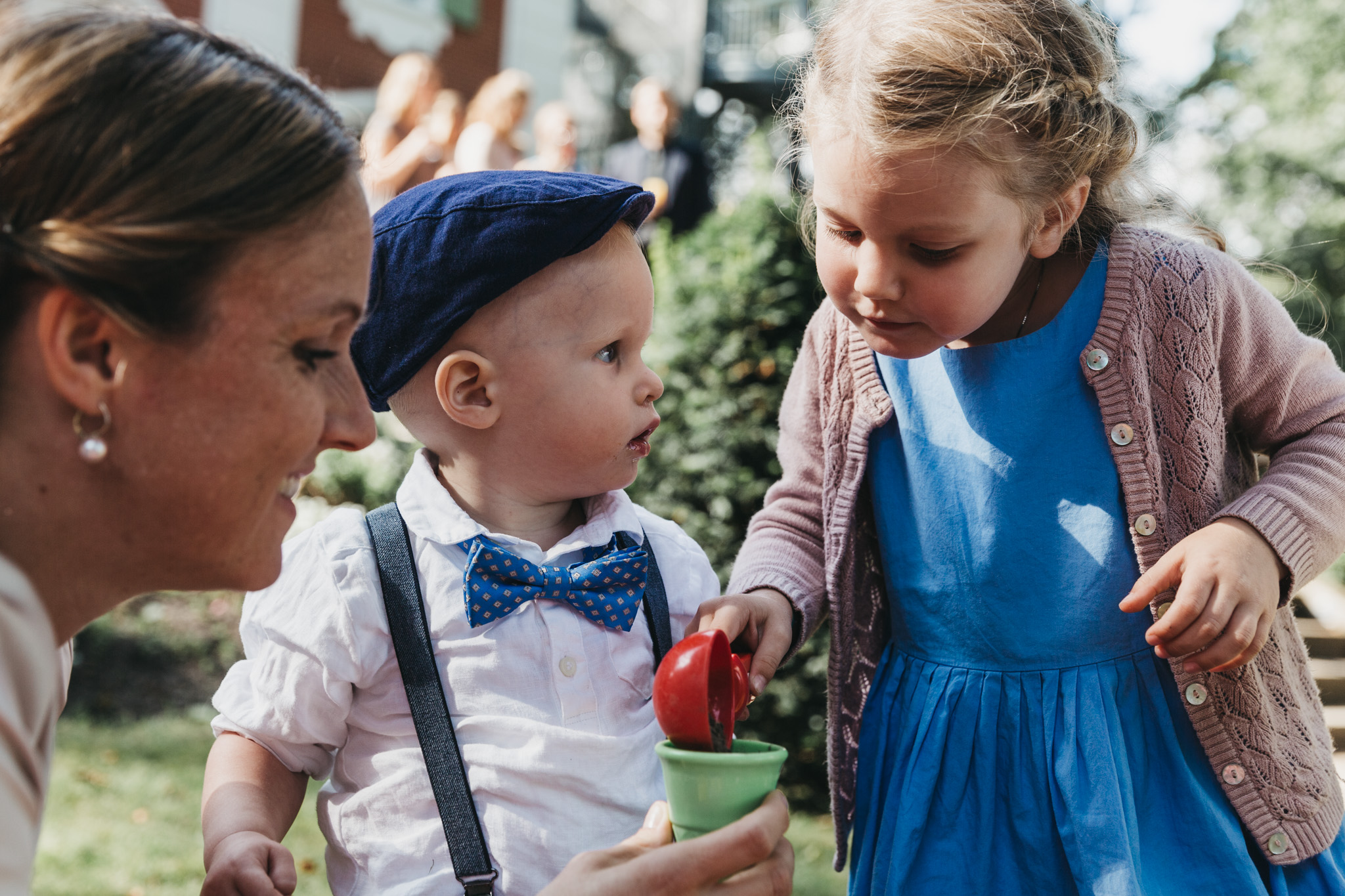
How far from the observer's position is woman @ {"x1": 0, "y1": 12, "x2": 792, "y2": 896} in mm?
1293

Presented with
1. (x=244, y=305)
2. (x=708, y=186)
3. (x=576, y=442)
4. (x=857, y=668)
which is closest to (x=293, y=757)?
(x=576, y=442)

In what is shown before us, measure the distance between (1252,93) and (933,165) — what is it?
15.2m

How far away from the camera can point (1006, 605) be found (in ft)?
6.97

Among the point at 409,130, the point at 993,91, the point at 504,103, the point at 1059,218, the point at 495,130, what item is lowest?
the point at 409,130

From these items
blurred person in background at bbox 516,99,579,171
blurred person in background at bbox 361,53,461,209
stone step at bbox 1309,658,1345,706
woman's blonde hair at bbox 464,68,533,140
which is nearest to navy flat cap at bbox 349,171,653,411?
blurred person in background at bbox 361,53,461,209

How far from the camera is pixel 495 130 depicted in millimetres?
8148

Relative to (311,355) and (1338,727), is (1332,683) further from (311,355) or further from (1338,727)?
(311,355)

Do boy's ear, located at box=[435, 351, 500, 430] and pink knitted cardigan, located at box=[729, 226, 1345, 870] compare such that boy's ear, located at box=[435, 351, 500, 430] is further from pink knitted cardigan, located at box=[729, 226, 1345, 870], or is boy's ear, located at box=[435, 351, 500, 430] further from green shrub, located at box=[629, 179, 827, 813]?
green shrub, located at box=[629, 179, 827, 813]

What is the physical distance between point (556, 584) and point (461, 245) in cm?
61

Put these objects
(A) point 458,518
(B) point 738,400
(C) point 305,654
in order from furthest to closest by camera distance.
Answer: (B) point 738,400
(A) point 458,518
(C) point 305,654

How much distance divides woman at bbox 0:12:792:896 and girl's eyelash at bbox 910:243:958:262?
958 millimetres

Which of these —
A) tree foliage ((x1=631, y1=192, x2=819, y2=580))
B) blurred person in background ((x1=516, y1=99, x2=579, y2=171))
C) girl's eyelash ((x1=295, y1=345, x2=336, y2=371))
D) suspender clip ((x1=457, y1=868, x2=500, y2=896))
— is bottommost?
blurred person in background ((x1=516, y1=99, x2=579, y2=171))

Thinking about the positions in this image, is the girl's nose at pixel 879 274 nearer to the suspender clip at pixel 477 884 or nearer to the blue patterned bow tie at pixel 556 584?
the blue patterned bow tie at pixel 556 584

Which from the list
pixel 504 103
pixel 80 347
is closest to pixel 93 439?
pixel 80 347
